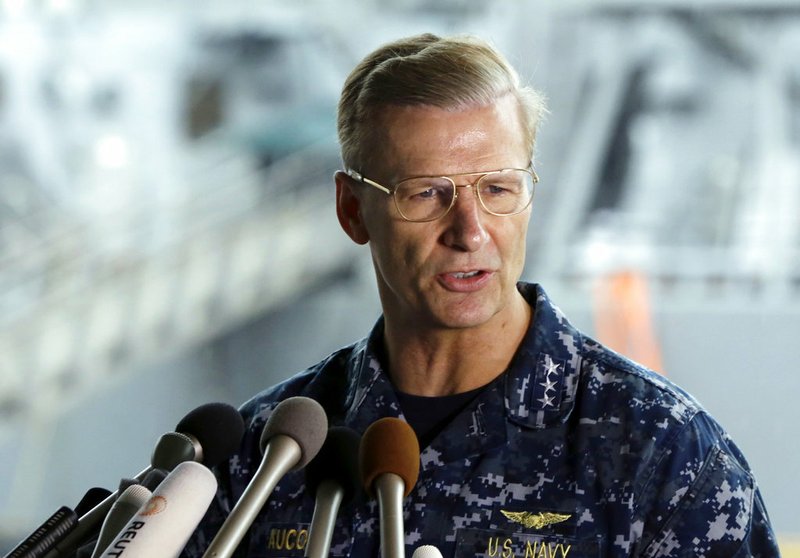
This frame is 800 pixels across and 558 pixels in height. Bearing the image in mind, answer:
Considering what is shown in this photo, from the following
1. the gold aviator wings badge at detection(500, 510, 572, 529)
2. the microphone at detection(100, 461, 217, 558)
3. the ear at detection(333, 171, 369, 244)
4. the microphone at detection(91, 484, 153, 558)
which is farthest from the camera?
the ear at detection(333, 171, 369, 244)

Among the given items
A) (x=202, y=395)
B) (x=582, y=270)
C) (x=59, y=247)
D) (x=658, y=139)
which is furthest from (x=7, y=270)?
(x=658, y=139)

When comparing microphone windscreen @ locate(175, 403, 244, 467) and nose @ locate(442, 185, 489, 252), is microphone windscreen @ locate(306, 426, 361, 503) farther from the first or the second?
nose @ locate(442, 185, 489, 252)

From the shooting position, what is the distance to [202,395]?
5672mm

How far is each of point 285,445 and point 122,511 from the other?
15 centimetres

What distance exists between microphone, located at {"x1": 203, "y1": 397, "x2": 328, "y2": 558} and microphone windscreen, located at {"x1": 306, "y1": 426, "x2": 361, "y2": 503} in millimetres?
53

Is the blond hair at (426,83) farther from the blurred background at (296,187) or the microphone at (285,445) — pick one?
the blurred background at (296,187)

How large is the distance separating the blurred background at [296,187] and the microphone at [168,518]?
4510mm

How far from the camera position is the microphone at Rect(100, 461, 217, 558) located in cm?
87

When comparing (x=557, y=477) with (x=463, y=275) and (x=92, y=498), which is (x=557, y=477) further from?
(x=92, y=498)

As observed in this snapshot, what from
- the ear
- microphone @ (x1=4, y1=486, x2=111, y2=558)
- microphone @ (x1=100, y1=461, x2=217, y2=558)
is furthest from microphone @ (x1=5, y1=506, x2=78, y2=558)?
the ear

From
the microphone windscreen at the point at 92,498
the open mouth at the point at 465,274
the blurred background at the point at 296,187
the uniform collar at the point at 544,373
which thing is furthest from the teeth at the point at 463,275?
the blurred background at the point at 296,187

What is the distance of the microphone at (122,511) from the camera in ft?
3.21

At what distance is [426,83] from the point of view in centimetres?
143

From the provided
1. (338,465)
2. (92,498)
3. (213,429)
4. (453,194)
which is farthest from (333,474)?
(453,194)
